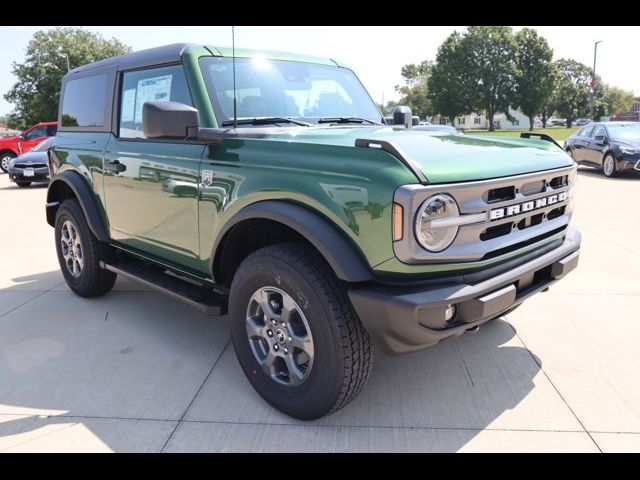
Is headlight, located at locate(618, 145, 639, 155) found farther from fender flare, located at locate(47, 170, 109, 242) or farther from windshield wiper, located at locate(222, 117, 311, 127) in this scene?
fender flare, located at locate(47, 170, 109, 242)

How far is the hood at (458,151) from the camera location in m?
2.37

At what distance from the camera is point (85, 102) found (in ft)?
14.9

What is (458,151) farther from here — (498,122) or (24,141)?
(498,122)

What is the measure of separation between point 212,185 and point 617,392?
261 centimetres

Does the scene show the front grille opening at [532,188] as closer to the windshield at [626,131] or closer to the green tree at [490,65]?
the windshield at [626,131]

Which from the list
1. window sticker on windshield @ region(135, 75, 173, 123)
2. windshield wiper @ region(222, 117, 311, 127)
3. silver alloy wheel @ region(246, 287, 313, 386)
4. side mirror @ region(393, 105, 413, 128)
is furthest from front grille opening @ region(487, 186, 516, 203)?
window sticker on windshield @ region(135, 75, 173, 123)

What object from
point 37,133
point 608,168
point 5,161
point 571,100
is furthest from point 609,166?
point 571,100

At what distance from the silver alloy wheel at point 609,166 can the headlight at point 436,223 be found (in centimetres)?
1296

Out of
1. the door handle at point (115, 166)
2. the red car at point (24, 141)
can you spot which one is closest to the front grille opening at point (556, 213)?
the door handle at point (115, 166)

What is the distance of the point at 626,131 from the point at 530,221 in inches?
527

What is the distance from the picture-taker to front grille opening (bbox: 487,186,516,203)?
2472 mm

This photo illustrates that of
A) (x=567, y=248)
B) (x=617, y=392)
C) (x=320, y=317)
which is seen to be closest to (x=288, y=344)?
(x=320, y=317)

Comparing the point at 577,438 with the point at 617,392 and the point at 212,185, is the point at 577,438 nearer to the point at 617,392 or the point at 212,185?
the point at 617,392

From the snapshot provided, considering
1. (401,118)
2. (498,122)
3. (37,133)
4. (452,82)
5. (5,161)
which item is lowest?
(5,161)
